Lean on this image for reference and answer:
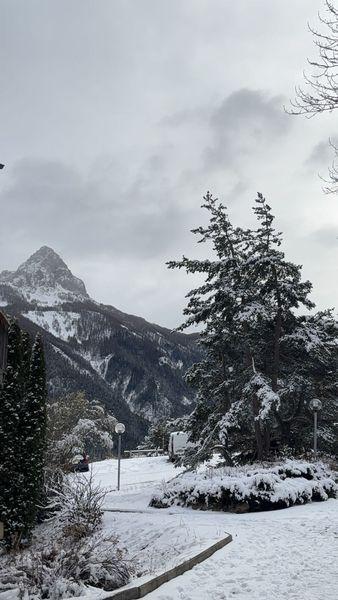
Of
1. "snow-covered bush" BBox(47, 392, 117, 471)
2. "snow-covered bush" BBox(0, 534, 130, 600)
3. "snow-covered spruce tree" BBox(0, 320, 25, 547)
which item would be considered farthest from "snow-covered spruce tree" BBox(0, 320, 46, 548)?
"snow-covered bush" BBox(0, 534, 130, 600)

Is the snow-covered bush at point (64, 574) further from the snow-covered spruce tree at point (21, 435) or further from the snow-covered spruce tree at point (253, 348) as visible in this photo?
the snow-covered spruce tree at point (253, 348)

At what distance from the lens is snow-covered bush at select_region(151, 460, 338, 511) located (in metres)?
14.8

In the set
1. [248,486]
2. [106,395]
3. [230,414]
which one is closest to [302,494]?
[248,486]

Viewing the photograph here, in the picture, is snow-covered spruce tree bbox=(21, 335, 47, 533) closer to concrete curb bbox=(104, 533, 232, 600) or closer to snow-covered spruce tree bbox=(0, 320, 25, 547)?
snow-covered spruce tree bbox=(0, 320, 25, 547)

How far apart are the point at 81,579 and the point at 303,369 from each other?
17.3 meters

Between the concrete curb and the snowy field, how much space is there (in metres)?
0.10

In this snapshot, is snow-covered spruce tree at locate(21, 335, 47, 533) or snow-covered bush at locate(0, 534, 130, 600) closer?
snow-covered bush at locate(0, 534, 130, 600)

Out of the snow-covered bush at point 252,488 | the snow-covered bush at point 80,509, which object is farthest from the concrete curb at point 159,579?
the snow-covered bush at point 252,488

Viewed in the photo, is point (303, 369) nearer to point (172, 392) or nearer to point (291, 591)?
point (291, 591)

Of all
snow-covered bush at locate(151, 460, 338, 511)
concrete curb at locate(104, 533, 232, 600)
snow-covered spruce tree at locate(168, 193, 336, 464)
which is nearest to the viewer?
concrete curb at locate(104, 533, 232, 600)

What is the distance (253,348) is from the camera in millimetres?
23094

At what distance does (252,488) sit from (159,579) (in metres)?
8.39

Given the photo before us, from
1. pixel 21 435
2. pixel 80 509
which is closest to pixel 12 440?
pixel 21 435

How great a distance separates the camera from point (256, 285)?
23734 mm
